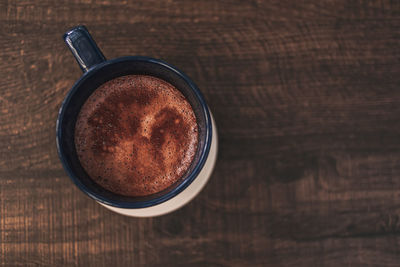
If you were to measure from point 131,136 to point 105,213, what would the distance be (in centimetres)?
17

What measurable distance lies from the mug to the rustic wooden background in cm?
12

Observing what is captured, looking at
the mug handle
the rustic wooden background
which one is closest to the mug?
the mug handle

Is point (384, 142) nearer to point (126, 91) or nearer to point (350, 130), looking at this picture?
point (350, 130)

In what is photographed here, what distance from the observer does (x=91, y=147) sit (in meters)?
0.63

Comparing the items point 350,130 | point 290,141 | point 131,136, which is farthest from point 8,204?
point 350,130

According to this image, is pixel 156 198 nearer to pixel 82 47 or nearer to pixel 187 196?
pixel 187 196

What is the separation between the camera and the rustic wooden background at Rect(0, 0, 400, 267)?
701 mm

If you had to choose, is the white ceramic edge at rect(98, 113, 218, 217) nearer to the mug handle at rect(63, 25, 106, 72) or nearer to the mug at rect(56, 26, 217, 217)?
the mug at rect(56, 26, 217, 217)

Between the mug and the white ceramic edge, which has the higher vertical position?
the mug

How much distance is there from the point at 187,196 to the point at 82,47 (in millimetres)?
Answer: 289

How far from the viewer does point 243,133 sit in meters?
0.70

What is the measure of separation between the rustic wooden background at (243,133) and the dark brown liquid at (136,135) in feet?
0.32

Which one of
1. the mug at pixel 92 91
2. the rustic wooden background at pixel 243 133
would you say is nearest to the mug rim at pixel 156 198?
the mug at pixel 92 91

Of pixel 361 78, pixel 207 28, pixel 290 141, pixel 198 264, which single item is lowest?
pixel 198 264
